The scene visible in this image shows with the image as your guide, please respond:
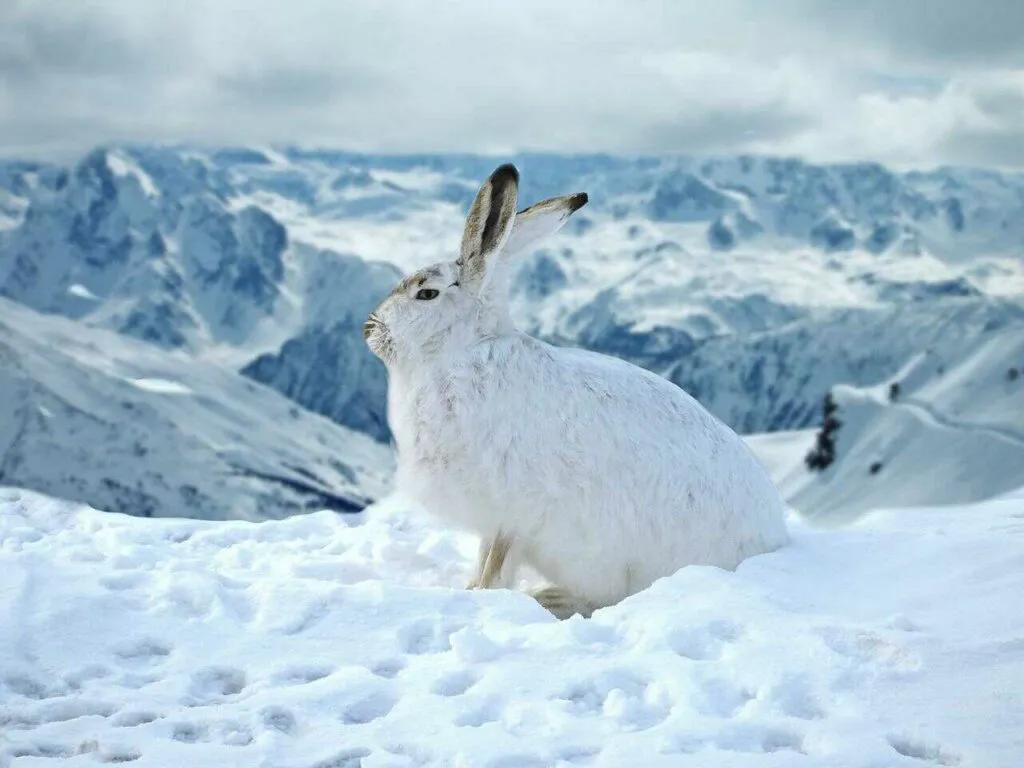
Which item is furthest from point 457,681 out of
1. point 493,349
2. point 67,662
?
point 493,349

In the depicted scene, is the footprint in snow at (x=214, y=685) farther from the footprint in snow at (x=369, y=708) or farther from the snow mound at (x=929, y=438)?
the snow mound at (x=929, y=438)

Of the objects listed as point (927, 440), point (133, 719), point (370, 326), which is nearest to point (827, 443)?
point (927, 440)

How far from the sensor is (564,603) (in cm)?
704

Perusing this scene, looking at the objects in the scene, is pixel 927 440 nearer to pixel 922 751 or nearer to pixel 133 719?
pixel 922 751

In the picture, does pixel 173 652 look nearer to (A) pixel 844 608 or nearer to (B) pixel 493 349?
(B) pixel 493 349

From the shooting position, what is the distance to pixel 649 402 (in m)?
7.05

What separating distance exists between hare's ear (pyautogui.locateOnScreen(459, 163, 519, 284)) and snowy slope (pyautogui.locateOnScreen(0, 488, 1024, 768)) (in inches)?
80.9

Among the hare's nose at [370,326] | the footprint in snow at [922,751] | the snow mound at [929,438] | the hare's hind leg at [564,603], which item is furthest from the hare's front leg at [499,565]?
the snow mound at [929,438]

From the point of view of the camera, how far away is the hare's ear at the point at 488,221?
6660 mm

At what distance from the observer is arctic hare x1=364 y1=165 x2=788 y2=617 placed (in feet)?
22.1

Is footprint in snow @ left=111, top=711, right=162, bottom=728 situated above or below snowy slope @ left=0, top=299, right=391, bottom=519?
above

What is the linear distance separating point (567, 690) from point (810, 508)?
57635 mm

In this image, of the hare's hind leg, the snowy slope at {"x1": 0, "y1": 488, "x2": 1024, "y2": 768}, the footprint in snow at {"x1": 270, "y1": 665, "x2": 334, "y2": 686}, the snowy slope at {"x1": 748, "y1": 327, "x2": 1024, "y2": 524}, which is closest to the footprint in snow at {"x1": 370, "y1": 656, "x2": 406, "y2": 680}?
the snowy slope at {"x1": 0, "y1": 488, "x2": 1024, "y2": 768}

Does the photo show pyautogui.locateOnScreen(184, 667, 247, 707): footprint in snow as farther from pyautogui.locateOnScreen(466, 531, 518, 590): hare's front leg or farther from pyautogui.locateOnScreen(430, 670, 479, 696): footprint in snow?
pyautogui.locateOnScreen(466, 531, 518, 590): hare's front leg
